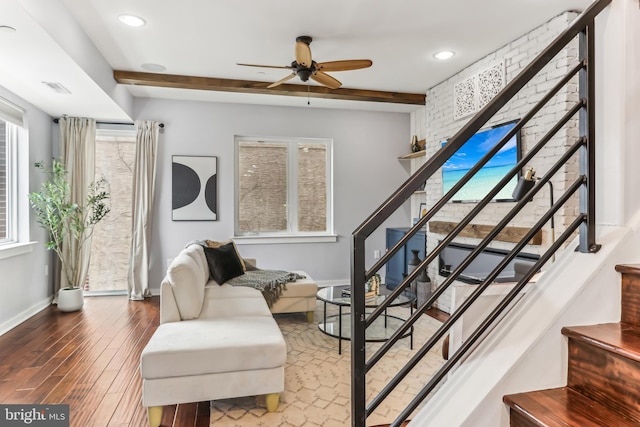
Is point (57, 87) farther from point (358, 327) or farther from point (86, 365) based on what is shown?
point (358, 327)

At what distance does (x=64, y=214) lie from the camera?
449 centimetres

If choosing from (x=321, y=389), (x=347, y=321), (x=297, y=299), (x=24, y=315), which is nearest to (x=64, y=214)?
(x=24, y=315)

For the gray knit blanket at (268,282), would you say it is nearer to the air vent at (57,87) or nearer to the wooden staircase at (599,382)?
the air vent at (57,87)

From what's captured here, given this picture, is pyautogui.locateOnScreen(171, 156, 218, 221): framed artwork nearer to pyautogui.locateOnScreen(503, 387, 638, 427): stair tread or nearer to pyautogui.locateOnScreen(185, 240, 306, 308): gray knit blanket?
Answer: pyautogui.locateOnScreen(185, 240, 306, 308): gray knit blanket

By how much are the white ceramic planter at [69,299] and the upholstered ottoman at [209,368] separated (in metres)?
2.77

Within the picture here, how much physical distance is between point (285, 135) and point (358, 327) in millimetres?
4967

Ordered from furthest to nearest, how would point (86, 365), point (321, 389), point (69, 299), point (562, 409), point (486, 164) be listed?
1. point (69, 299)
2. point (486, 164)
3. point (86, 365)
4. point (321, 389)
5. point (562, 409)

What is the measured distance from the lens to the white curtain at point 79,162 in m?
4.91

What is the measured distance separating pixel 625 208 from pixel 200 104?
5.14 meters

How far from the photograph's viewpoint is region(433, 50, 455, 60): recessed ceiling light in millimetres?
3909

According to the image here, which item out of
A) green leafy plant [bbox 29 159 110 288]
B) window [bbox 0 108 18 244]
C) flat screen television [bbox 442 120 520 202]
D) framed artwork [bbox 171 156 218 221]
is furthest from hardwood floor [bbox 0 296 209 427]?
flat screen television [bbox 442 120 520 202]

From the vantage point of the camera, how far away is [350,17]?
3.21 meters

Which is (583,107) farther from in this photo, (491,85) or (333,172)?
(333,172)

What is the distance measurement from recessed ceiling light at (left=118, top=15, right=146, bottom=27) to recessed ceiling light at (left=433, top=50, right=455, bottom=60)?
8.90 feet
